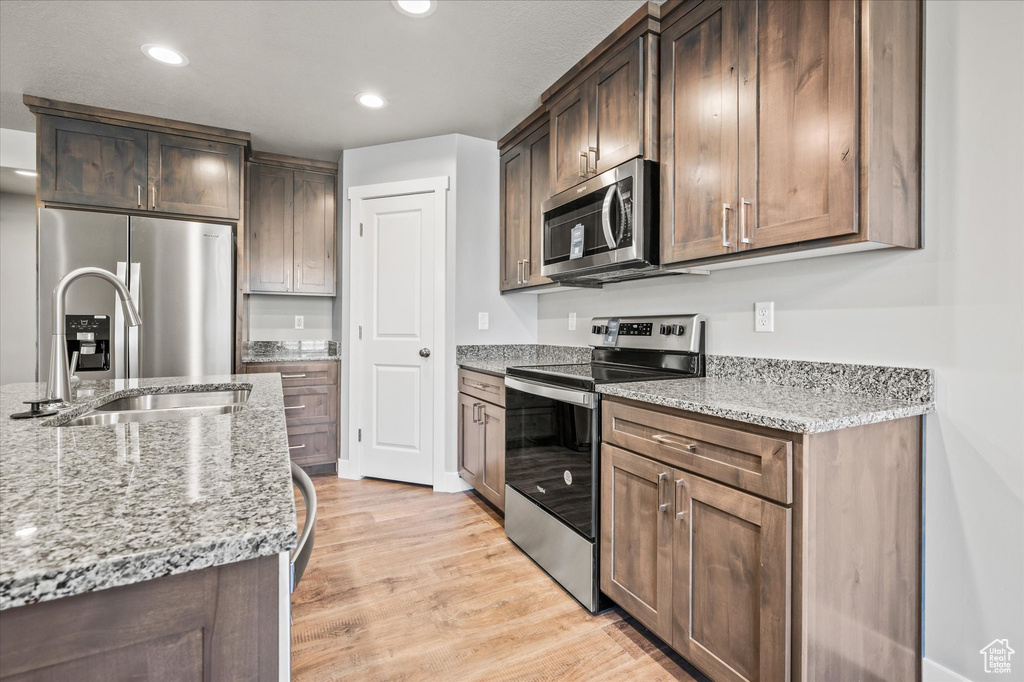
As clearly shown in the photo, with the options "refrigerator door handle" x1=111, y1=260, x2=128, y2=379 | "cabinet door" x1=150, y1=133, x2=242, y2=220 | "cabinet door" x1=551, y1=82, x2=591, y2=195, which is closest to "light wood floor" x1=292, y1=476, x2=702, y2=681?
"refrigerator door handle" x1=111, y1=260, x2=128, y2=379

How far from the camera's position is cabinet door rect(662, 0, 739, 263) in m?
1.73

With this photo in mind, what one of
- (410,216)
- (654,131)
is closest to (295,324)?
(410,216)

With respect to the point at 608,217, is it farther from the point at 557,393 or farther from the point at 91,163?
the point at 91,163

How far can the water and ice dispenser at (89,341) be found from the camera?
197 centimetres

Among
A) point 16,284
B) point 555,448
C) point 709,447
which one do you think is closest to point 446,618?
point 555,448

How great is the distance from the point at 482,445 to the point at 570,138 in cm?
181

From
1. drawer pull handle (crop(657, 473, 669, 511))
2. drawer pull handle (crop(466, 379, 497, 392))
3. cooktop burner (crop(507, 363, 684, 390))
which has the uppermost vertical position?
cooktop burner (crop(507, 363, 684, 390))

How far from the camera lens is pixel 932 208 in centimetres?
149

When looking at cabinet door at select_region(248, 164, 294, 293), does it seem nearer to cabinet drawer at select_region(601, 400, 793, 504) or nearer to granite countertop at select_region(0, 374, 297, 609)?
granite countertop at select_region(0, 374, 297, 609)

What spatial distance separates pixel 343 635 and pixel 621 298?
2.03 meters

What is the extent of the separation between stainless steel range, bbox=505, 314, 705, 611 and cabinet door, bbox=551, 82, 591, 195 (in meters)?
0.78

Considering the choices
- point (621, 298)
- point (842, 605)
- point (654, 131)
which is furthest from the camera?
point (621, 298)

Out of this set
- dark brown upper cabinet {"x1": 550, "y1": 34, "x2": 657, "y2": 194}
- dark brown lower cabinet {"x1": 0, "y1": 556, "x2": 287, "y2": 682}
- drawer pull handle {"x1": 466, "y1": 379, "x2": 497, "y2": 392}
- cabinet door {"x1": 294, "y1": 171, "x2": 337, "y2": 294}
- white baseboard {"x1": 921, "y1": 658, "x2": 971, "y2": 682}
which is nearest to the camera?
dark brown lower cabinet {"x1": 0, "y1": 556, "x2": 287, "y2": 682}

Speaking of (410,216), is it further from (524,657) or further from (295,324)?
(524,657)
